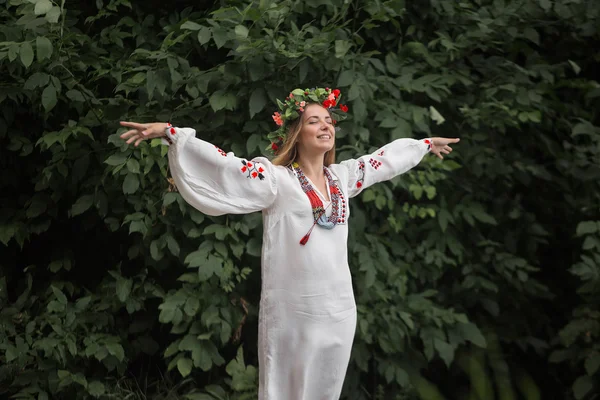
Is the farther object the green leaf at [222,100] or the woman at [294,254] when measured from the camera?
the green leaf at [222,100]

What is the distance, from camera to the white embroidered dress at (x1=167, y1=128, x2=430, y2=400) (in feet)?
7.61

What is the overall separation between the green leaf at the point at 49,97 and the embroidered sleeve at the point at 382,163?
4.41 feet

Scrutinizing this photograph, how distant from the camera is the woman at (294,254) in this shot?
2.31 metres

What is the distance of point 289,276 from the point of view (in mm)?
2355

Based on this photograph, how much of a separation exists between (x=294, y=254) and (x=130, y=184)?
114 centimetres

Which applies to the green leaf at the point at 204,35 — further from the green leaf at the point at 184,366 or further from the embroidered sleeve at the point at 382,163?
the green leaf at the point at 184,366

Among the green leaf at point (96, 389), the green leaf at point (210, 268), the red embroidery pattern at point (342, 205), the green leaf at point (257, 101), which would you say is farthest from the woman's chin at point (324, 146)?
the green leaf at point (96, 389)

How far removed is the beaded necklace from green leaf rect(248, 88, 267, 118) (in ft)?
2.85

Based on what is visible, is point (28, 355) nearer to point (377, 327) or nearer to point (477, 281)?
point (377, 327)

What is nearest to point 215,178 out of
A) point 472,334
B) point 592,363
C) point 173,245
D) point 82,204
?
point 173,245

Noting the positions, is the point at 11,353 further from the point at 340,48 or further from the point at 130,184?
the point at 340,48

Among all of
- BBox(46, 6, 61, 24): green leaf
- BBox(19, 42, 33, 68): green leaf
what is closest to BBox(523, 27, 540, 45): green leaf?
BBox(46, 6, 61, 24): green leaf

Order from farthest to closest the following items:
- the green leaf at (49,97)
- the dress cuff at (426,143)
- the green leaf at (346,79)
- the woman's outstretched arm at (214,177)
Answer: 1. the green leaf at (346,79)
2. the green leaf at (49,97)
3. the dress cuff at (426,143)
4. the woman's outstretched arm at (214,177)

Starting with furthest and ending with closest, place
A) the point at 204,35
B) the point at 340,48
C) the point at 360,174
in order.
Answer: the point at 340,48
the point at 204,35
the point at 360,174
